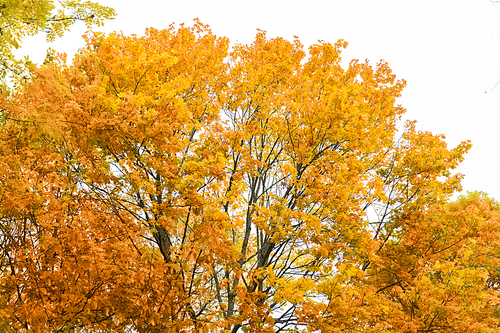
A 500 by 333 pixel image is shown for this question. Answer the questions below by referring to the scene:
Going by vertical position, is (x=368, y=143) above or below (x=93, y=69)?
below

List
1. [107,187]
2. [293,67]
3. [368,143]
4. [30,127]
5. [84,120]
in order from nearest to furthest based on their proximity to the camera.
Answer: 1. [84,120]
2. [30,127]
3. [107,187]
4. [368,143]
5. [293,67]

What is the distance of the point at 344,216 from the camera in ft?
26.9

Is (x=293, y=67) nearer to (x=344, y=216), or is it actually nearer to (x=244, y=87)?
(x=244, y=87)

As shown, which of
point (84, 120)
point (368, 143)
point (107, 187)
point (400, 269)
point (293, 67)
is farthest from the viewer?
point (293, 67)

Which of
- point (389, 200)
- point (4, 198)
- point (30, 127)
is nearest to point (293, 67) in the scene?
point (389, 200)

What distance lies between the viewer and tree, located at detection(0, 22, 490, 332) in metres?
6.89

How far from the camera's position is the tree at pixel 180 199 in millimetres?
6891

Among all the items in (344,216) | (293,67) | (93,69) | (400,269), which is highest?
(293,67)

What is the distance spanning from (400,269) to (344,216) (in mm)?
3119

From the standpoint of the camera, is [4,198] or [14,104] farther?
[14,104]

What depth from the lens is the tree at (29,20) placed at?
21.2 ft

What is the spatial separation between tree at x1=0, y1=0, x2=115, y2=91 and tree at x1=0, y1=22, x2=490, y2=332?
0.68 m

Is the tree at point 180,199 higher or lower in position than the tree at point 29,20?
lower

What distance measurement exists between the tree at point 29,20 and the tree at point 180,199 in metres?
0.68
